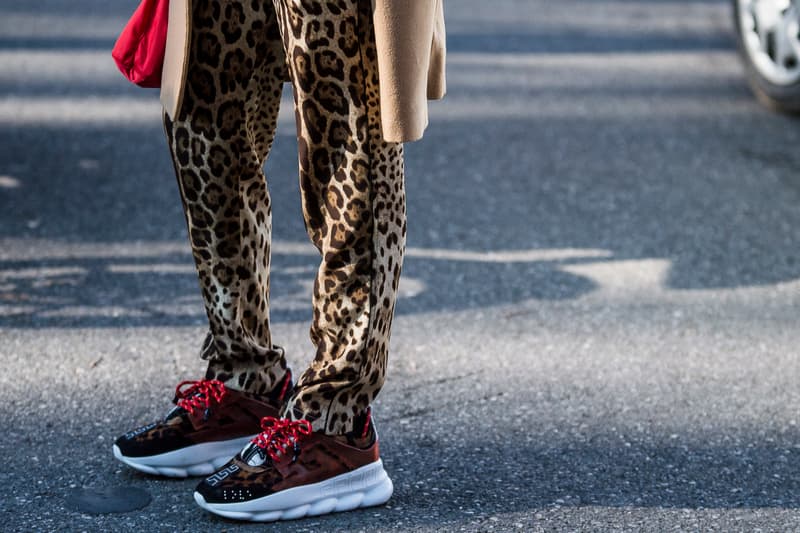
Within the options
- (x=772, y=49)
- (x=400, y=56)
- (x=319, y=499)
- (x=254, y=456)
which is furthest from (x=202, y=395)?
(x=772, y=49)

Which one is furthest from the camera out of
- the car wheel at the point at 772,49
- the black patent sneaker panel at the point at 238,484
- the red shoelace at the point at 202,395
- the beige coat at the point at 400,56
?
the car wheel at the point at 772,49

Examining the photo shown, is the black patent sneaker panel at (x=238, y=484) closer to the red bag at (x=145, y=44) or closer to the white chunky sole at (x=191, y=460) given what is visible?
the white chunky sole at (x=191, y=460)

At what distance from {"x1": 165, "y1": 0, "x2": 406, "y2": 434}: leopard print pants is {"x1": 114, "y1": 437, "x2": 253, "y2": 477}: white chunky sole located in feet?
0.69

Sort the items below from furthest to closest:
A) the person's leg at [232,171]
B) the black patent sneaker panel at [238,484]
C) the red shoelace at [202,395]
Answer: the red shoelace at [202,395] → the black patent sneaker panel at [238,484] → the person's leg at [232,171]

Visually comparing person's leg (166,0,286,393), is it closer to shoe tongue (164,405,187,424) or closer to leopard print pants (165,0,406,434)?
leopard print pants (165,0,406,434)

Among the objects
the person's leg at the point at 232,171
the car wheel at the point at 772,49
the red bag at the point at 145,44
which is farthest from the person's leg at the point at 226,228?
the car wheel at the point at 772,49

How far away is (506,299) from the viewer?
11.7 feet

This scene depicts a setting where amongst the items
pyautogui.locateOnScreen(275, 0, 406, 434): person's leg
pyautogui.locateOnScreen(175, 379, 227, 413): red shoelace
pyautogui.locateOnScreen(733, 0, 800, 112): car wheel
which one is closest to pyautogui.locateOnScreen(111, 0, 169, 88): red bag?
pyautogui.locateOnScreen(275, 0, 406, 434): person's leg

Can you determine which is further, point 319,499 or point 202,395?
point 202,395

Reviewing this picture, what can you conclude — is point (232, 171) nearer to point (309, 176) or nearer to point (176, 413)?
point (309, 176)

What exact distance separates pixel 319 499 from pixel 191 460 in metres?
A: 0.32

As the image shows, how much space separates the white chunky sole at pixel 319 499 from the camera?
2285 millimetres

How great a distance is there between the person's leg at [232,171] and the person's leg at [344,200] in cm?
13

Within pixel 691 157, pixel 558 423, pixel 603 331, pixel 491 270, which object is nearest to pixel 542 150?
pixel 691 157
